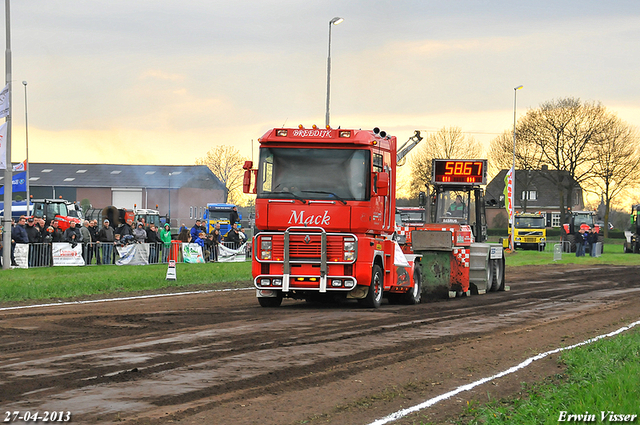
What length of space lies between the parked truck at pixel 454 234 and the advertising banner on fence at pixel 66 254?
12.1 meters

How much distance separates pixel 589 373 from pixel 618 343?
2.61 meters

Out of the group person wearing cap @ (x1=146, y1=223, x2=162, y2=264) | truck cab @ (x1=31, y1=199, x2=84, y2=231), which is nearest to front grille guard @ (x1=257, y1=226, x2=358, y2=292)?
person wearing cap @ (x1=146, y1=223, x2=162, y2=264)

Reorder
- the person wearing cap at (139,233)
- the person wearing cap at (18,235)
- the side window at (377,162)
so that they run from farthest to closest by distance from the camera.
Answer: the person wearing cap at (139,233)
the person wearing cap at (18,235)
the side window at (377,162)

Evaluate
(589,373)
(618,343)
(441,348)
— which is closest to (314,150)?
(441,348)

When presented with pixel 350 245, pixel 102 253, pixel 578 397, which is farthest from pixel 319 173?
pixel 102 253

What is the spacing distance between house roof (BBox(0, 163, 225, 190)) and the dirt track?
→ 68421 mm

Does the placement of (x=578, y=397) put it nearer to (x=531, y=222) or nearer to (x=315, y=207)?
(x=315, y=207)

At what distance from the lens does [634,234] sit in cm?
5778

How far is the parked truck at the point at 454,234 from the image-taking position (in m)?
19.8

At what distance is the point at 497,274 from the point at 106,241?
14012mm

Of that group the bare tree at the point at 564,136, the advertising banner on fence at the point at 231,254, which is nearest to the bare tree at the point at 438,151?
the bare tree at the point at 564,136

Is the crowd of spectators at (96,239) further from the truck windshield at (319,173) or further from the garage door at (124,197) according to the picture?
the garage door at (124,197)

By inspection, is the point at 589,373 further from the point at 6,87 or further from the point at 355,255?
the point at 6,87

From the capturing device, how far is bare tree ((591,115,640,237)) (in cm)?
7062
